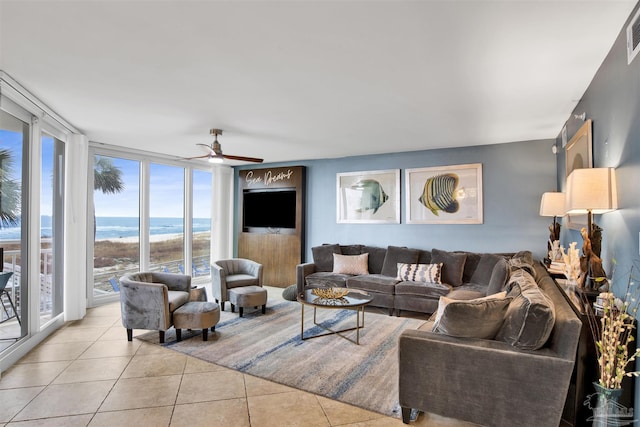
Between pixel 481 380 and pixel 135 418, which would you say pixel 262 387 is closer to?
pixel 135 418

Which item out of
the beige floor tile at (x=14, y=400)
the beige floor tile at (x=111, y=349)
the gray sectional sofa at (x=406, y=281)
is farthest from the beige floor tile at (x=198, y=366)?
the gray sectional sofa at (x=406, y=281)

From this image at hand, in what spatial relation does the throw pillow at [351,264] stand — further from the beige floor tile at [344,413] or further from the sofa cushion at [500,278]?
the beige floor tile at [344,413]

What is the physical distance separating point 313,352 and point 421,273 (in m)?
2.22

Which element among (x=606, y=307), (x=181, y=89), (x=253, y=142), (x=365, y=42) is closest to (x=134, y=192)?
(x=253, y=142)

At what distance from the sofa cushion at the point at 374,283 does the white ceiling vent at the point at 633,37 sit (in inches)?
142

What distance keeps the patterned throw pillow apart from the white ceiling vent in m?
3.42

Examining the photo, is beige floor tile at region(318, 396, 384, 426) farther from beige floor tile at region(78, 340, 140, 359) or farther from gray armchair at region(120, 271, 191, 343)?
beige floor tile at region(78, 340, 140, 359)

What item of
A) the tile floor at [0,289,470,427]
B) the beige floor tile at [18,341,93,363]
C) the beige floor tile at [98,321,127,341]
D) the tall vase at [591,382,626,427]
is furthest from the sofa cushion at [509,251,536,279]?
the beige floor tile at [18,341,93,363]

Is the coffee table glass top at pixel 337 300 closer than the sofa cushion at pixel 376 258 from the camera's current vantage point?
Yes

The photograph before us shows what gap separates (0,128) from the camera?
10.7 ft

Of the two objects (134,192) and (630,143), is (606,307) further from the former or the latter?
(134,192)

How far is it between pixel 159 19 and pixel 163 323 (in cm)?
295

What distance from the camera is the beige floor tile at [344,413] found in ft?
7.78

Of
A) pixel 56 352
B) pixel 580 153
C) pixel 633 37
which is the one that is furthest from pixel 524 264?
pixel 56 352
